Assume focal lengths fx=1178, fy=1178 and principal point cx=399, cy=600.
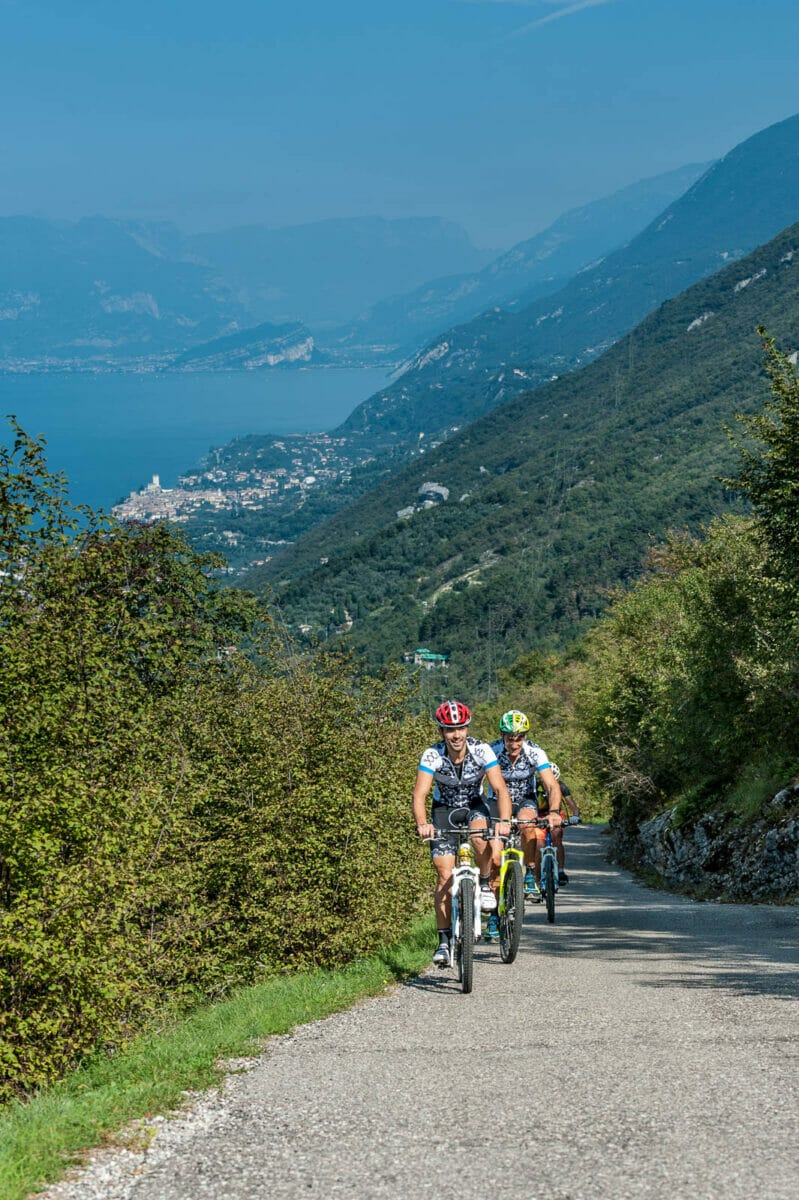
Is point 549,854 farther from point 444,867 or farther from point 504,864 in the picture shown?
point 444,867

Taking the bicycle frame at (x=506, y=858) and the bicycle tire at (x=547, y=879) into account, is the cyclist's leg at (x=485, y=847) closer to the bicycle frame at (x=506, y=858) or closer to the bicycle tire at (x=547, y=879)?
the bicycle frame at (x=506, y=858)

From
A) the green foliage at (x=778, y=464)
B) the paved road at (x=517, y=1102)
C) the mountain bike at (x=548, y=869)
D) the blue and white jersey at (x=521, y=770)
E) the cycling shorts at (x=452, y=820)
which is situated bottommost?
the paved road at (x=517, y=1102)

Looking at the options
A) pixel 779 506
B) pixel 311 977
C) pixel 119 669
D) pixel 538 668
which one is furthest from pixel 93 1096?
pixel 538 668

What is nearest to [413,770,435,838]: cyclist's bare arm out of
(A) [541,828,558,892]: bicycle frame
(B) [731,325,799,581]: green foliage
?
(A) [541,828,558,892]: bicycle frame

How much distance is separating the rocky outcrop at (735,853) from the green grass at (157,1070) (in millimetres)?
9143

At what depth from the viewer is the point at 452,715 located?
30.7ft

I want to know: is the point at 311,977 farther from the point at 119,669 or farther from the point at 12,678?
the point at 119,669

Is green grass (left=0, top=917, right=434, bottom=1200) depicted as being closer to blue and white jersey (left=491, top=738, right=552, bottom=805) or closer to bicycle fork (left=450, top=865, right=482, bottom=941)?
bicycle fork (left=450, top=865, right=482, bottom=941)

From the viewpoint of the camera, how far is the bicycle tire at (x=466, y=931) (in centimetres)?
918

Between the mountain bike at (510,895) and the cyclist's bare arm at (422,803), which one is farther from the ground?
the cyclist's bare arm at (422,803)

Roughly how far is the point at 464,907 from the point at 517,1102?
3.06m

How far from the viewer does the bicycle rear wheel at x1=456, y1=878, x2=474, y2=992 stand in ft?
30.1

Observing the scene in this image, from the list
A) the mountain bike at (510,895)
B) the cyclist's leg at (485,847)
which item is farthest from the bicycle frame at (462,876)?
the mountain bike at (510,895)

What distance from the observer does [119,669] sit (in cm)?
1702
